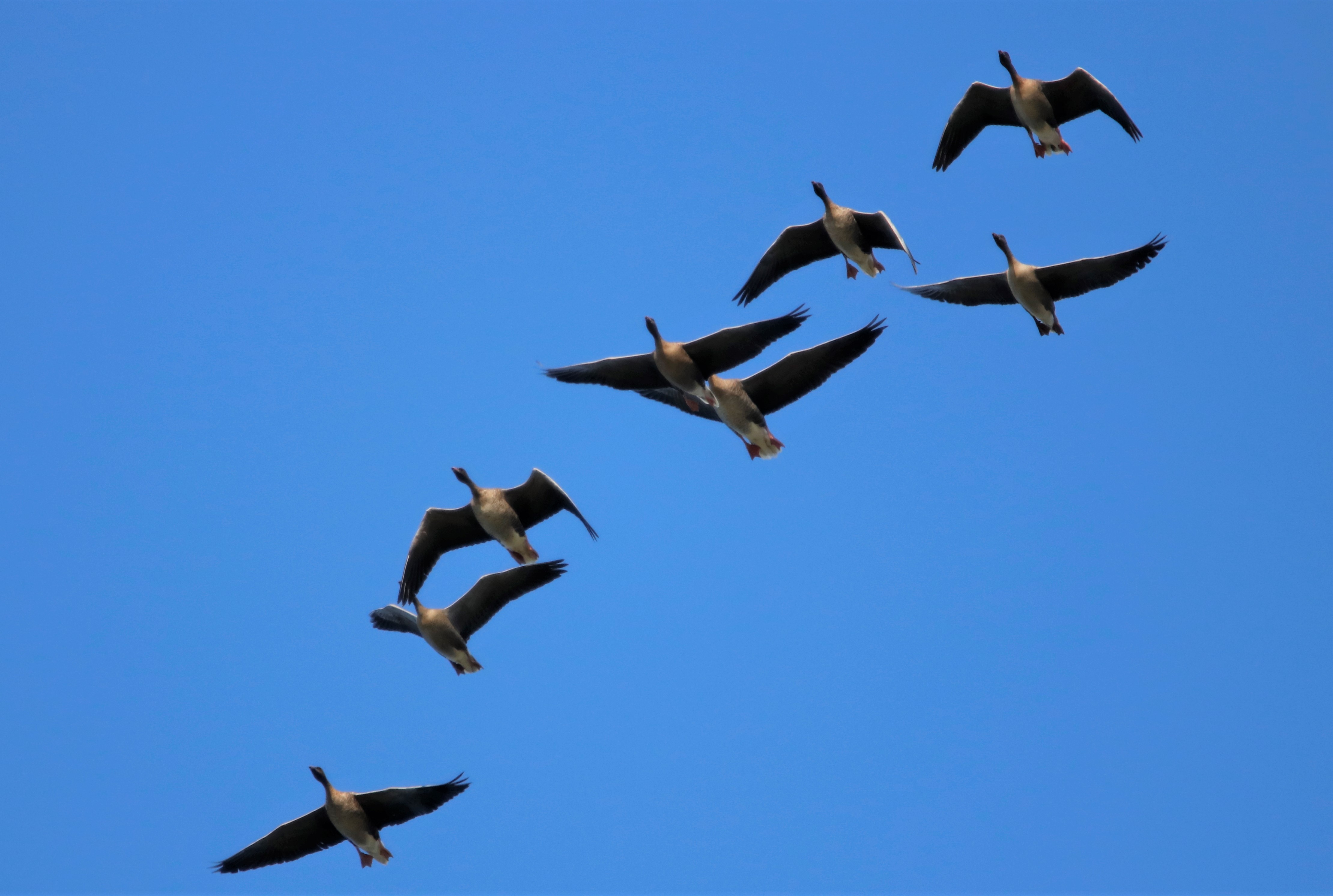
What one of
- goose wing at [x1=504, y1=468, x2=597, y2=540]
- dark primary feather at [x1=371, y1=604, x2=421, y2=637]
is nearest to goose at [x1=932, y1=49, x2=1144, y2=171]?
goose wing at [x1=504, y1=468, x2=597, y2=540]

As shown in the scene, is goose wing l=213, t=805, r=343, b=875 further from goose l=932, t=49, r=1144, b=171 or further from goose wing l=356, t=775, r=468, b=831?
goose l=932, t=49, r=1144, b=171

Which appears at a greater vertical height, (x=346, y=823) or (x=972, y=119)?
(x=972, y=119)

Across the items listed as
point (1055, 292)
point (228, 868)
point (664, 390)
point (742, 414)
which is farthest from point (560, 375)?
point (228, 868)

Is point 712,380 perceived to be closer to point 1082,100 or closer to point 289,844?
point 1082,100

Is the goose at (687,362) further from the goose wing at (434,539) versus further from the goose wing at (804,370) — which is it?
the goose wing at (434,539)

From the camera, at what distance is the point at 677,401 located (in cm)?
1597

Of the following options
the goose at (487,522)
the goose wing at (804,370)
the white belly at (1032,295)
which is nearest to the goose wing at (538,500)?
the goose at (487,522)

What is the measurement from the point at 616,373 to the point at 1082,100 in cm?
844

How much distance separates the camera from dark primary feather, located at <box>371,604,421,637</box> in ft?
53.0

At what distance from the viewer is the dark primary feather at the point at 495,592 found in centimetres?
1584

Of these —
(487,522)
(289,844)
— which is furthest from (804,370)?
(289,844)

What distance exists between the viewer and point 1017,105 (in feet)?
52.8

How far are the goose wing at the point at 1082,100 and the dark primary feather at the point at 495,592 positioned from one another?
10.5 metres

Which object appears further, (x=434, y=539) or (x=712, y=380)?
(x=434, y=539)
